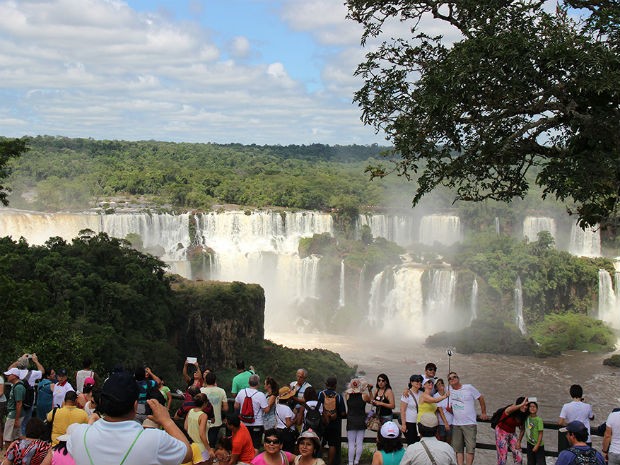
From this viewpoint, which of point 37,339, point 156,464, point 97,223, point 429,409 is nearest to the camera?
point 156,464

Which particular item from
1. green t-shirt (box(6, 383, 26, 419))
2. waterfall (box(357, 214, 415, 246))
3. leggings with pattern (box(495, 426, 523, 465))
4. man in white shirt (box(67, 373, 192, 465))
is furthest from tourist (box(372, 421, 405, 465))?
waterfall (box(357, 214, 415, 246))

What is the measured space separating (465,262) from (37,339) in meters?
40.2

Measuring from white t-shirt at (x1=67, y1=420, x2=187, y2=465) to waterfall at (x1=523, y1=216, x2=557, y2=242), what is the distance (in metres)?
65.7

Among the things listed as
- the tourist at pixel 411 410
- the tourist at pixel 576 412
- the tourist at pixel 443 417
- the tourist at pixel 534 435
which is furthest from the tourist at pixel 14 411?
the tourist at pixel 576 412

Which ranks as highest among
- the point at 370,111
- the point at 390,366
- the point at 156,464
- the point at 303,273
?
the point at 370,111

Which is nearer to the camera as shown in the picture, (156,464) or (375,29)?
(156,464)

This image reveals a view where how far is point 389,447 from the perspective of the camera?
6375 millimetres

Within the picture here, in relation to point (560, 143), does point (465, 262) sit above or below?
below

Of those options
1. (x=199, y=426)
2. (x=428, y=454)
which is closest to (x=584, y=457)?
(x=428, y=454)

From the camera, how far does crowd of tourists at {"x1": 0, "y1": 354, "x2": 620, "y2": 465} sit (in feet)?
20.7

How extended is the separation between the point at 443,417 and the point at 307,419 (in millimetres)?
1574

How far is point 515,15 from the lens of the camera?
9.84 m

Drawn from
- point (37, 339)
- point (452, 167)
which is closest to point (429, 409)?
point (452, 167)

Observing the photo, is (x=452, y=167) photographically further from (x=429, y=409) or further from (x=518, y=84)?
(x=429, y=409)
